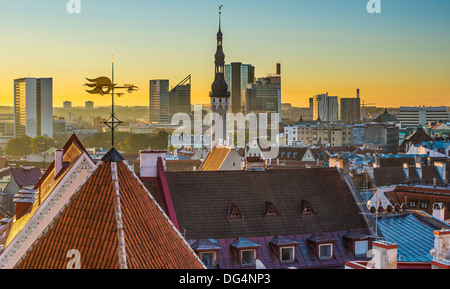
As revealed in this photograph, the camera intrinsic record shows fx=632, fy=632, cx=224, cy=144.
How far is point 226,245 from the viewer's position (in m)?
16.4

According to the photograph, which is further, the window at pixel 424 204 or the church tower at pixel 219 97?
the church tower at pixel 219 97

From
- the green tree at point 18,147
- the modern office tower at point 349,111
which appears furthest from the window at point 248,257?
the modern office tower at point 349,111

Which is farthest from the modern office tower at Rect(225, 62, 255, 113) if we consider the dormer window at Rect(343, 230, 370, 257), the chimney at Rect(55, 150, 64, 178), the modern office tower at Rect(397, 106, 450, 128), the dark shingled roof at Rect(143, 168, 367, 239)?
the chimney at Rect(55, 150, 64, 178)

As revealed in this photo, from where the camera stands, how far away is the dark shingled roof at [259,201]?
1694 centimetres

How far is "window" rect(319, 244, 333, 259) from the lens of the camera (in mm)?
16953

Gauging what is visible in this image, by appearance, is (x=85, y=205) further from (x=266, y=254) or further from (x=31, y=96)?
(x=31, y=96)

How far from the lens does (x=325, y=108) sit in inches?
6014

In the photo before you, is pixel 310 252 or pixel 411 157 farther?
pixel 411 157

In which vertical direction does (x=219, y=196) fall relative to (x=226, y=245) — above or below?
above

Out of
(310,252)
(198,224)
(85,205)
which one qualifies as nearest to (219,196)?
(198,224)

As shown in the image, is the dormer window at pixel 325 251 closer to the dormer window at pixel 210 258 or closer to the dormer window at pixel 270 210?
the dormer window at pixel 270 210

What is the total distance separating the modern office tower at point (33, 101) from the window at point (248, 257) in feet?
24.3
